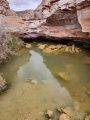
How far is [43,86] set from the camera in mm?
5777

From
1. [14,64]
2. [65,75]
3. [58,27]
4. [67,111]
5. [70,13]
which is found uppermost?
[70,13]

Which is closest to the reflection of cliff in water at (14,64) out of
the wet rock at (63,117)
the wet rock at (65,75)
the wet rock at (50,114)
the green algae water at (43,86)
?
the green algae water at (43,86)

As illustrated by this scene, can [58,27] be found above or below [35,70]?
above

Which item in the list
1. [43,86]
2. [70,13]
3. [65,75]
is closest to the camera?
[43,86]

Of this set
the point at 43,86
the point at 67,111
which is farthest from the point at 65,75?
the point at 67,111

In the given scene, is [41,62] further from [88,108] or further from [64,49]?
[88,108]

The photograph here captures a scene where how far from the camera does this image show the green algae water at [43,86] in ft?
14.6

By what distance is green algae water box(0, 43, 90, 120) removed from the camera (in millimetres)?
4438

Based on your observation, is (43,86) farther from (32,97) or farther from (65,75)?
(65,75)

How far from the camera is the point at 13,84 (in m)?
5.88

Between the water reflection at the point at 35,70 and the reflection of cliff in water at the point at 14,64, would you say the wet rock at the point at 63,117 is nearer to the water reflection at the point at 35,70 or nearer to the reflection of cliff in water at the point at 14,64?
the water reflection at the point at 35,70

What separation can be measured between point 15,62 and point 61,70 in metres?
2.59

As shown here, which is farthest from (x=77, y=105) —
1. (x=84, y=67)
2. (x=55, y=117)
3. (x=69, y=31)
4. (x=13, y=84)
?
(x=69, y=31)

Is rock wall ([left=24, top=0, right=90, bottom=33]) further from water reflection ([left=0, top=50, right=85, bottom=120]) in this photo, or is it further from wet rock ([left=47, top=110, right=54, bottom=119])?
wet rock ([left=47, top=110, right=54, bottom=119])
